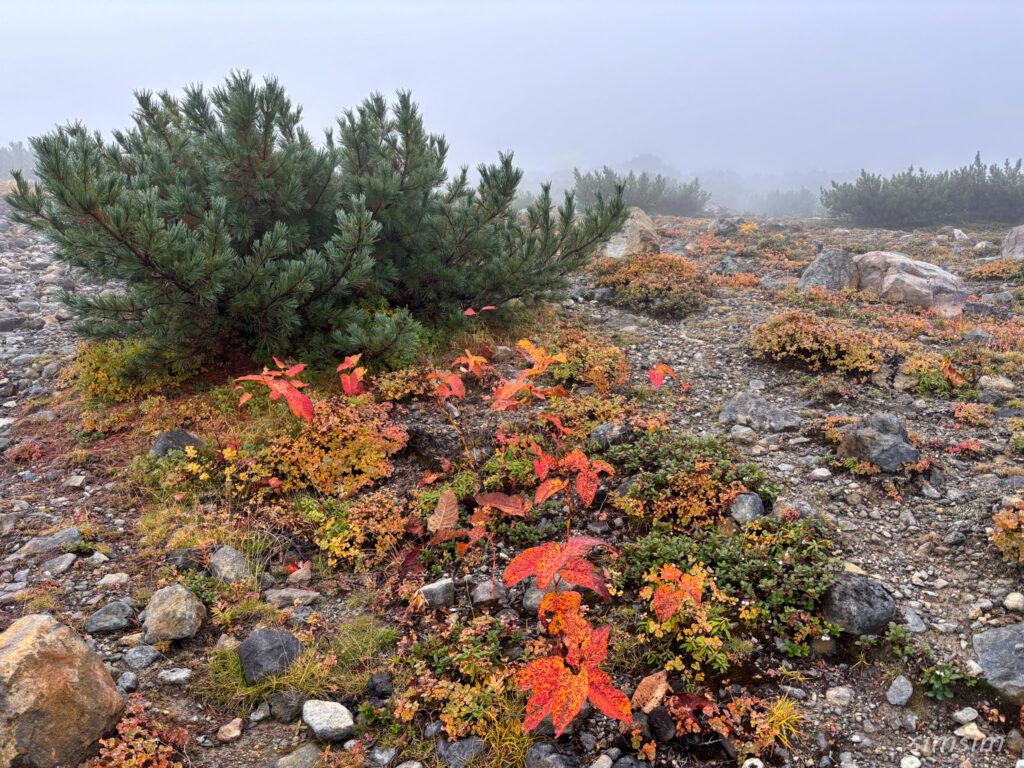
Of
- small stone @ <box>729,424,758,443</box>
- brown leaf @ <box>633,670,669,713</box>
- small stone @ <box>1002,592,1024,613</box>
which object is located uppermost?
small stone @ <box>729,424,758,443</box>

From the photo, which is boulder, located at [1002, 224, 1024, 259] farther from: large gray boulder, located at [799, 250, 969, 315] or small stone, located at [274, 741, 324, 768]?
small stone, located at [274, 741, 324, 768]

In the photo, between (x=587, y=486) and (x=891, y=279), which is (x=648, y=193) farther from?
(x=587, y=486)

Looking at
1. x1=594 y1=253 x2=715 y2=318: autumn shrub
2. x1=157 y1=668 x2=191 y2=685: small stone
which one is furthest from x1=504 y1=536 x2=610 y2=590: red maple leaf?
x1=594 y1=253 x2=715 y2=318: autumn shrub

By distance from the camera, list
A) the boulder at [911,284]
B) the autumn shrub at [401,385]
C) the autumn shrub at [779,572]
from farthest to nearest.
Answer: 1. the boulder at [911,284]
2. the autumn shrub at [401,385]
3. the autumn shrub at [779,572]

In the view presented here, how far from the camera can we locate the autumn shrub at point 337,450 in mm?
5055

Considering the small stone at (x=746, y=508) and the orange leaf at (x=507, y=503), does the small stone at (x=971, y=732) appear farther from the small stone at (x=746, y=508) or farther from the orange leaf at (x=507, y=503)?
the orange leaf at (x=507, y=503)

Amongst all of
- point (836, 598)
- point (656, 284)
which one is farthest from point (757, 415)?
point (656, 284)

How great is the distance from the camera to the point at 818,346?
7488 millimetres

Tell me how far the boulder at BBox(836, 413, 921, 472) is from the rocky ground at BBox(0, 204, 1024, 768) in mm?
44

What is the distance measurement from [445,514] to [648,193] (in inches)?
1076

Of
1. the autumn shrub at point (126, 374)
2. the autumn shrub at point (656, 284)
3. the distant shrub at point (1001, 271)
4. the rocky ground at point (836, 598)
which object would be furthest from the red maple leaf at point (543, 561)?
the distant shrub at point (1001, 271)

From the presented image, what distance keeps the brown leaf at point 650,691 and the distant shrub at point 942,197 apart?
24666 mm

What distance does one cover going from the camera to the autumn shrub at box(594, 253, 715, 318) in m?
10.6

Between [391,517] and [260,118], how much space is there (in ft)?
15.7
